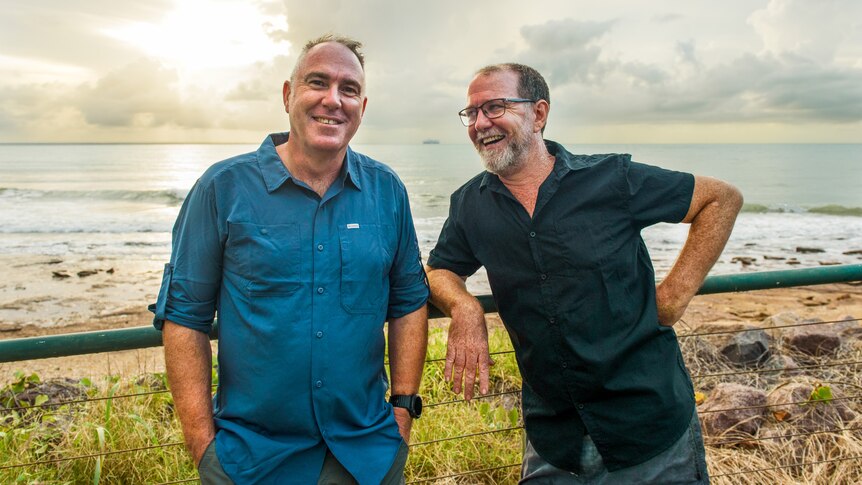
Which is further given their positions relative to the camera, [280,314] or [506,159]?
[506,159]

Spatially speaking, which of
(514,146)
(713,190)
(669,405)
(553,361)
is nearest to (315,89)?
(514,146)

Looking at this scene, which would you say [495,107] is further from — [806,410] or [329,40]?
[806,410]

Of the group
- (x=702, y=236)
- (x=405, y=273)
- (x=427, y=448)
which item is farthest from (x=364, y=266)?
(x=427, y=448)

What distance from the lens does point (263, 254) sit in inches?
88.0

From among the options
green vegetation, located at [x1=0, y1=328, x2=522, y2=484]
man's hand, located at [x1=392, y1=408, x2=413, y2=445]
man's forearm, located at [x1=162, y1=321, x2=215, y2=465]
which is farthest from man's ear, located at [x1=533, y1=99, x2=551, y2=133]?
man's forearm, located at [x1=162, y1=321, x2=215, y2=465]

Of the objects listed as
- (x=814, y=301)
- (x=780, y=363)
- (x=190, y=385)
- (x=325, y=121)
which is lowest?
(x=814, y=301)

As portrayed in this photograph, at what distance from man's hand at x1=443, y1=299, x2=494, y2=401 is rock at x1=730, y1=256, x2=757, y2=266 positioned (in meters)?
14.2

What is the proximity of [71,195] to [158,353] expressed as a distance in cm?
3131

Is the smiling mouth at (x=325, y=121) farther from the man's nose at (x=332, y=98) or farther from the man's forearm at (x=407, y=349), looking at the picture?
the man's forearm at (x=407, y=349)

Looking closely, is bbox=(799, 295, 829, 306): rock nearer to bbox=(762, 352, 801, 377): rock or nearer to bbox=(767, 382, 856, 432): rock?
bbox=(762, 352, 801, 377): rock

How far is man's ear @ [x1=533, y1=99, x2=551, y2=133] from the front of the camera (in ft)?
9.75

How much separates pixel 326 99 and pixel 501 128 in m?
0.82

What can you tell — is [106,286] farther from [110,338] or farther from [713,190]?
[713,190]

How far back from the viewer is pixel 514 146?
2.79 metres
